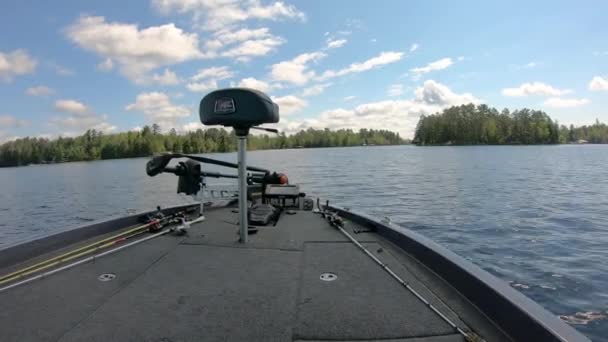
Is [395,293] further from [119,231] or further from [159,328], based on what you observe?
[119,231]

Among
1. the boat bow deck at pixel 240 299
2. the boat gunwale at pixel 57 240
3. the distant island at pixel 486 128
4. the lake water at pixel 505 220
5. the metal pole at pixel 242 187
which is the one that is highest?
the distant island at pixel 486 128

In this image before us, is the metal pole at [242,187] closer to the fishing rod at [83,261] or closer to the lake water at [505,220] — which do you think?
the fishing rod at [83,261]

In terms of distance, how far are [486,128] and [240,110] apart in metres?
141

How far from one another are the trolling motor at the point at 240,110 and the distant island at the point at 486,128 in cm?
13960

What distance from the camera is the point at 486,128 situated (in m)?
129

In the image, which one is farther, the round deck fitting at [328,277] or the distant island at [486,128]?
the distant island at [486,128]

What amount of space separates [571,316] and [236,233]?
198 inches

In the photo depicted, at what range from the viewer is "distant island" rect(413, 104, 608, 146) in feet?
408

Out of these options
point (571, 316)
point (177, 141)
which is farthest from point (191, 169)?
point (177, 141)

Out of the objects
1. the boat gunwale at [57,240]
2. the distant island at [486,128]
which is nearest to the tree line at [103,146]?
the distant island at [486,128]

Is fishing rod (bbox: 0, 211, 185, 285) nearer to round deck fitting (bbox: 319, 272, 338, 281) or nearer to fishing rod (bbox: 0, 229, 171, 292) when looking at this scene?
fishing rod (bbox: 0, 229, 171, 292)

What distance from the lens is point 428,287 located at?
2941 millimetres

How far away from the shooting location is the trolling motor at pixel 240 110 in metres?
3.92

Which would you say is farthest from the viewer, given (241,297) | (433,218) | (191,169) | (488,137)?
(488,137)
